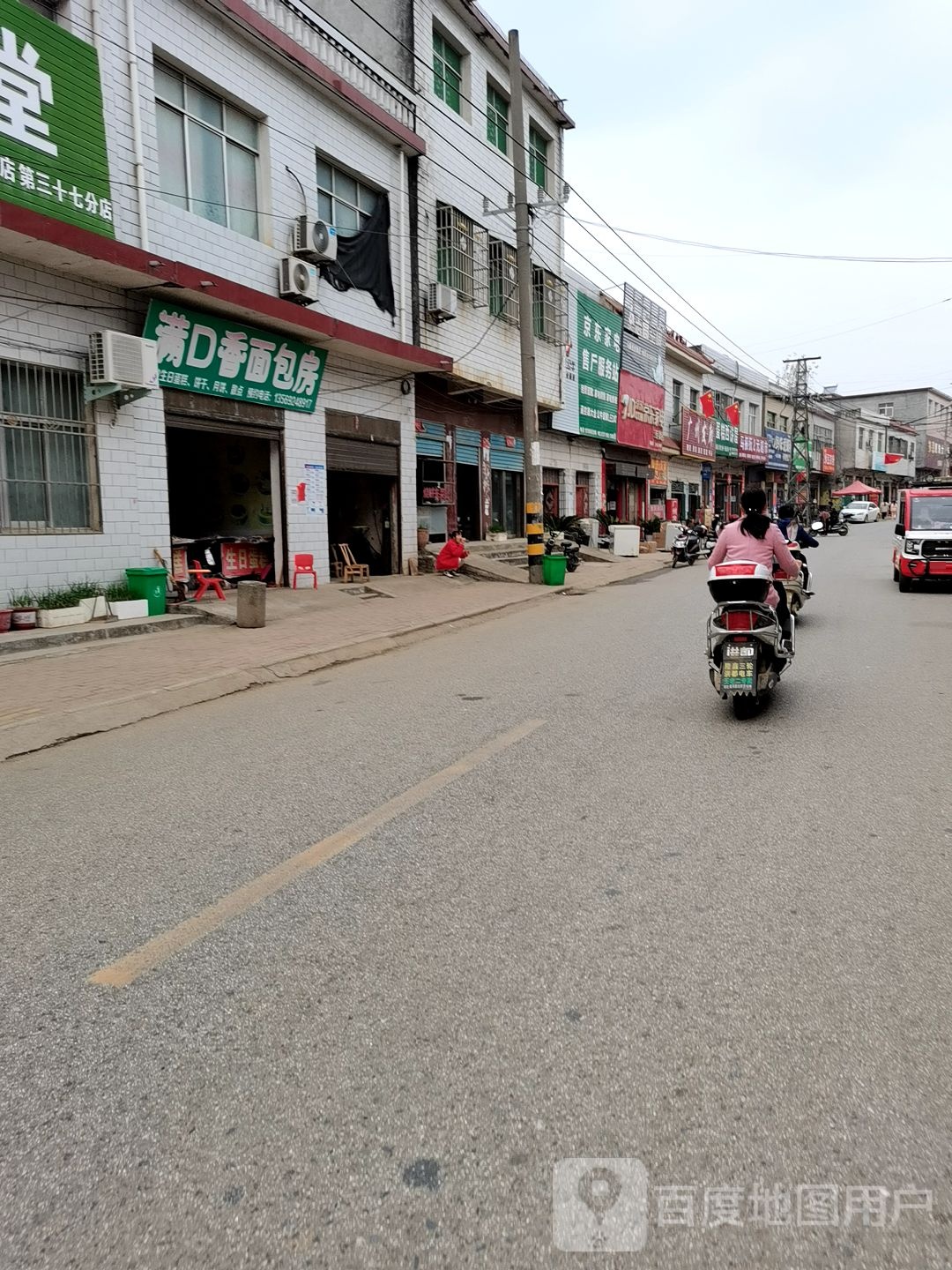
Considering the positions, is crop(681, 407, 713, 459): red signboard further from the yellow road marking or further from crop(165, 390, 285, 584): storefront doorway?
the yellow road marking

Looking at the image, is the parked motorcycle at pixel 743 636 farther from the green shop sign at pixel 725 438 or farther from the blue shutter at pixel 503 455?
the green shop sign at pixel 725 438

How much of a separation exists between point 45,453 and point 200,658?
3.86 metres

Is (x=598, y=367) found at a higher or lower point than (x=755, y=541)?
higher

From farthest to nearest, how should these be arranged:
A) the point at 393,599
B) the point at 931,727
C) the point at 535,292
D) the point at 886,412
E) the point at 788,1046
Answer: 1. the point at 886,412
2. the point at 535,292
3. the point at 393,599
4. the point at 931,727
5. the point at 788,1046

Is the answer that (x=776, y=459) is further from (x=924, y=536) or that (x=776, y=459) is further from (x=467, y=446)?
(x=924, y=536)

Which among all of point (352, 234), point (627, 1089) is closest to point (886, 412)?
point (352, 234)

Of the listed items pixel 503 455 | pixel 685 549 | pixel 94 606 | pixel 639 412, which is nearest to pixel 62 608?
pixel 94 606

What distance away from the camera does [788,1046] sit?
2570 millimetres

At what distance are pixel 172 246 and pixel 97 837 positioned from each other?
10833 millimetres

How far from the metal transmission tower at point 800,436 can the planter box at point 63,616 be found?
50.3m

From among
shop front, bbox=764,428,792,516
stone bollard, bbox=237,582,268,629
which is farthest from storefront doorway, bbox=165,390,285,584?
shop front, bbox=764,428,792,516

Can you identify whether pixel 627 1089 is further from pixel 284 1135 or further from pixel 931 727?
pixel 931 727

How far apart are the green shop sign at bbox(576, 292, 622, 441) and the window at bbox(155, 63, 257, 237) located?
47.4 feet

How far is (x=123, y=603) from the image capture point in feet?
37.9
